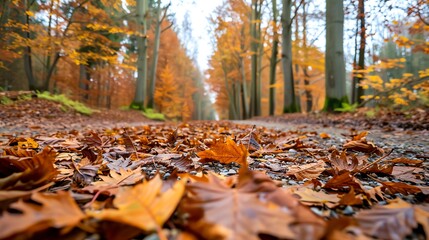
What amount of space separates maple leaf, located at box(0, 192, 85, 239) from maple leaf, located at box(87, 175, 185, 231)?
45mm

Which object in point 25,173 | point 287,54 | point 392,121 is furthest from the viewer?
point 287,54

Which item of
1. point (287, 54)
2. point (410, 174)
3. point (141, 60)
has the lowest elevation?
point (410, 174)

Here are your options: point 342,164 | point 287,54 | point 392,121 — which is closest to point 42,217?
point 342,164

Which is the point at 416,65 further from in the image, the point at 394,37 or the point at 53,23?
the point at 53,23

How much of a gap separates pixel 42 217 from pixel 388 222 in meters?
0.78

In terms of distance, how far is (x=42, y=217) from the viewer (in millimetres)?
491

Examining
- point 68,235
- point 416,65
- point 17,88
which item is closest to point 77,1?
point 17,88

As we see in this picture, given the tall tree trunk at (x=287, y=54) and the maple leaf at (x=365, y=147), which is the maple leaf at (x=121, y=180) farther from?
the tall tree trunk at (x=287, y=54)

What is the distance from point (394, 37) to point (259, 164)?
7243 mm

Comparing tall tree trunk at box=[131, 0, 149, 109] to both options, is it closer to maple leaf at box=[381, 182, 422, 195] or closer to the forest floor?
the forest floor

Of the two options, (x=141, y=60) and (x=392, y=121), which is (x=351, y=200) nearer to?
(x=392, y=121)

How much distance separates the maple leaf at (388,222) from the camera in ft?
1.90

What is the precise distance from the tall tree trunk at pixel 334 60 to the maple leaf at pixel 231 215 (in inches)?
310

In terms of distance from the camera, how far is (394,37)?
21.7 feet
